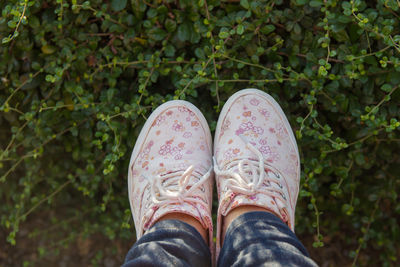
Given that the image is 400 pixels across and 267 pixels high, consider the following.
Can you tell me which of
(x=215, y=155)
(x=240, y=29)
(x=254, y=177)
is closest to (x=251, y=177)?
(x=254, y=177)

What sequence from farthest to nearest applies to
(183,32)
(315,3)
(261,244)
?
(183,32) < (315,3) < (261,244)

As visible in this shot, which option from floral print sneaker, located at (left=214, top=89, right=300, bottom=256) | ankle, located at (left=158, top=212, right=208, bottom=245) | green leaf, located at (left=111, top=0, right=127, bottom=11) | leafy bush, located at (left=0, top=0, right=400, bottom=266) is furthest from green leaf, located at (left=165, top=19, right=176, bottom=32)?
ankle, located at (left=158, top=212, right=208, bottom=245)

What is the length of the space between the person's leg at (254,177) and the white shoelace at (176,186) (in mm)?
72

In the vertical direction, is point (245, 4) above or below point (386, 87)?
above

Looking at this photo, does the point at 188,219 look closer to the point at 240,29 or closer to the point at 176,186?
the point at 176,186

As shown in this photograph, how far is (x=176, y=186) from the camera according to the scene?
3.74ft

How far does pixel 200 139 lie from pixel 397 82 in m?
0.59

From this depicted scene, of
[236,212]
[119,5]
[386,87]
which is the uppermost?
[119,5]

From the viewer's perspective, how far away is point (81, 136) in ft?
4.13

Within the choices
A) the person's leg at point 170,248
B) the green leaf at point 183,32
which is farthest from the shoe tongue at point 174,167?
the green leaf at point 183,32

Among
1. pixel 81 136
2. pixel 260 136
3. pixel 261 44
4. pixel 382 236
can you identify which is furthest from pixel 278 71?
pixel 382 236

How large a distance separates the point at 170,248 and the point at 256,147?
1.50ft

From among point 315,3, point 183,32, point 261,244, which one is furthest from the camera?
point 183,32

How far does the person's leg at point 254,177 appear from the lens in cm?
90
